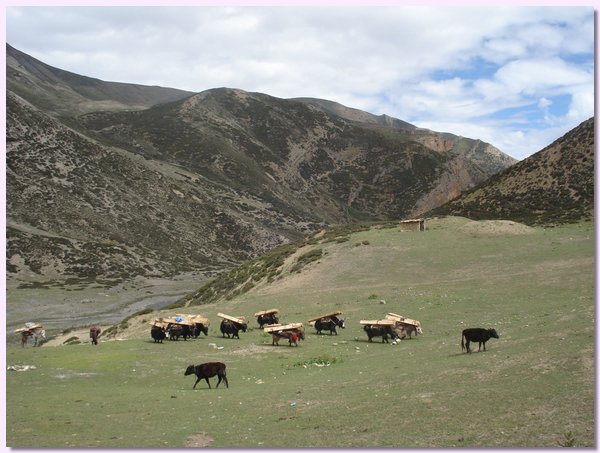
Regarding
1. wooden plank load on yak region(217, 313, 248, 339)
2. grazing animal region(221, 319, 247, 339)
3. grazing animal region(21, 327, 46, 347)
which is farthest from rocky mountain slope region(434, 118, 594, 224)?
grazing animal region(21, 327, 46, 347)

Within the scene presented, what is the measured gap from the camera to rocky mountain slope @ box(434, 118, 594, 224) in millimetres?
78938

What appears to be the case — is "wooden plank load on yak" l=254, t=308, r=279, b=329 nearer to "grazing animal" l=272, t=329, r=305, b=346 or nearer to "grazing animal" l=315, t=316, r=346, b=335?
"grazing animal" l=315, t=316, r=346, b=335

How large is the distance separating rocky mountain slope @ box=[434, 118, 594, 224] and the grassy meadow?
3670 centimetres

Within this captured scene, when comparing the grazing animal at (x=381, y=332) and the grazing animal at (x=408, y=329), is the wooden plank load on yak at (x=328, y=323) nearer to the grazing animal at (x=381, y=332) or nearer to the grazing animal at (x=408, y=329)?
the grazing animal at (x=381, y=332)

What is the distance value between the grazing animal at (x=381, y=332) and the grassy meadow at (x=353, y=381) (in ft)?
1.35

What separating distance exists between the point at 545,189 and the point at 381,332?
65033mm

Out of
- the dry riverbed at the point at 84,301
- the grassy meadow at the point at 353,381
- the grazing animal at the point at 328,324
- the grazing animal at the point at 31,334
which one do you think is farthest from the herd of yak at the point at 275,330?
the dry riverbed at the point at 84,301

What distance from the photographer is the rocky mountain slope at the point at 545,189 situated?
3108 inches

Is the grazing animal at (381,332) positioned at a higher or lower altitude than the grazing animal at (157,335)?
higher

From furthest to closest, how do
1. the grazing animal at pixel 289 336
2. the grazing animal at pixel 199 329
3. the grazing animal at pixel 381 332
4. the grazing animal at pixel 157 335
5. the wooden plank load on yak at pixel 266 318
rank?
1. the wooden plank load on yak at pixel 266 318
2. the grazing animal at pixel 199 329
3. the grazing animal at pixel 157 335
4. the grazing animal at pixel 381 332
5. the grazing animal at pixel 289 336

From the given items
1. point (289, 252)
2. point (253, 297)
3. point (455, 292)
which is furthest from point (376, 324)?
point (289, 252)

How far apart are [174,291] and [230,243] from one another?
148ft

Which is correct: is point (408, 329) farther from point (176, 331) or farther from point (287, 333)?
point (176, 331)

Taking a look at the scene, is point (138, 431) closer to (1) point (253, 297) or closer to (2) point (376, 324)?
(2) point (376, 324)
